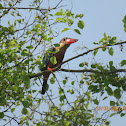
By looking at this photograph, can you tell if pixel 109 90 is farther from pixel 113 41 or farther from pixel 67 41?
pixel 67 41

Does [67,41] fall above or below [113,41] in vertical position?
above

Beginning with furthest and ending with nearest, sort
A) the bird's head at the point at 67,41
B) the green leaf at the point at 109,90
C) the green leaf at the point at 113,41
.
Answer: the bird's head at the point at 67,41 → the green leaf at the point at 109,90 → the green leaf at the point at 113,41

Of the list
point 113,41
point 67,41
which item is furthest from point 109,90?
point 67,41

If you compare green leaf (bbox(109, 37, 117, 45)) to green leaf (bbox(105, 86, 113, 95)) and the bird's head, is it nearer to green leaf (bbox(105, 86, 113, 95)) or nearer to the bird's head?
green leaf (bbox(105, 86, 113, 95))

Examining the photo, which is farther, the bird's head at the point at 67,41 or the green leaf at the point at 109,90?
the bird's head at the point at 67,41

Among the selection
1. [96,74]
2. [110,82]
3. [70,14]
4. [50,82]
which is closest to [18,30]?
[50,82]

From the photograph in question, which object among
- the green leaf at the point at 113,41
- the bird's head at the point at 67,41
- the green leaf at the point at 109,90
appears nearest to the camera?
the green leaf at the point at 113,41

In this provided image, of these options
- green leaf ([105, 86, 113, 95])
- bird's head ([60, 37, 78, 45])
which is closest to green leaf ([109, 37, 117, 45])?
green leaf ([105, 86, 113, 95])

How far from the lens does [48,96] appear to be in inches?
143

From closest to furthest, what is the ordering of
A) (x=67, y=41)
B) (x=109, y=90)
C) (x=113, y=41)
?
1. (x=113, y=41)
2. (x=109, y=90)
3. (x=67, y=41)

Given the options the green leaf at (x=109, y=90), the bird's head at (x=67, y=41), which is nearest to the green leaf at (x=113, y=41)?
the green leaf at (x=109, y=90)

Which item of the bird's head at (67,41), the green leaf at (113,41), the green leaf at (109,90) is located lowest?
the green leaf at (109,90)

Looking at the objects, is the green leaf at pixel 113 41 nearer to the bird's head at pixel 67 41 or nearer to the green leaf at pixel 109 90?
the green leaf at pixel 109 90

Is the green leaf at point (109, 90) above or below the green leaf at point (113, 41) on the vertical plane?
below
